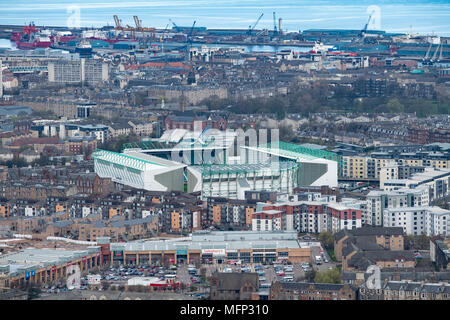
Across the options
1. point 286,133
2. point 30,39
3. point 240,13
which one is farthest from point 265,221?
point 240,13

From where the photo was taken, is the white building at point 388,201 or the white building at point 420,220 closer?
the white building at point 420,220

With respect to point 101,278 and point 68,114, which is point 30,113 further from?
point 101,278

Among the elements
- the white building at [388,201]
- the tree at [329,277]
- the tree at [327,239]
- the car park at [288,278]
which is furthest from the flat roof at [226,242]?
the white building at [388,201]

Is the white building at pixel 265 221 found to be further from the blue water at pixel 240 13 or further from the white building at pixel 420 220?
the blue water at pixel 240 13

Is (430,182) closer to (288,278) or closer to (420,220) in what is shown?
(420,220)
